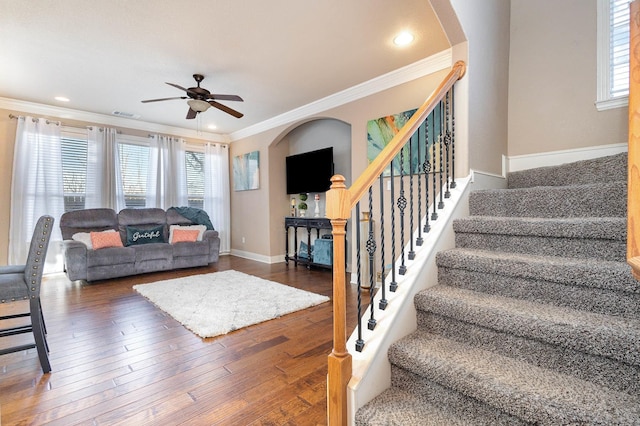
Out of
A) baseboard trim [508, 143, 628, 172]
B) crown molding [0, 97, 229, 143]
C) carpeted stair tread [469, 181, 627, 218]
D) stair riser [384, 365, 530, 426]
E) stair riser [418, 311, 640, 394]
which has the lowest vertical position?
stair riser [384, 365, 530, 426]

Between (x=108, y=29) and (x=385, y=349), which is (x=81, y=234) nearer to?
(x=108, y=29)

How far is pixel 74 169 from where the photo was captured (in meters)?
4.96

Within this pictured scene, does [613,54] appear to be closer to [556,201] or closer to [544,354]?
[556,201]

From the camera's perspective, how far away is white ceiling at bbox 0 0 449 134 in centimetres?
246

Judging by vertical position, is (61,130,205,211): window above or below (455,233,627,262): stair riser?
above

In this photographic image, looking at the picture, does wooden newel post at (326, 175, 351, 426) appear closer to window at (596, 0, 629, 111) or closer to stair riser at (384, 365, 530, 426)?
stair riser at (384, 365, 530, 426)

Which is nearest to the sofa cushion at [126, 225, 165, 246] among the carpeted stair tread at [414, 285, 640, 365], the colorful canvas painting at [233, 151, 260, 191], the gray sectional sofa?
the gray sectional sofa

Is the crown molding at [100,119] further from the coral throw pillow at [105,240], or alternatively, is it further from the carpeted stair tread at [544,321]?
the carpeted stair tread at [544,321]

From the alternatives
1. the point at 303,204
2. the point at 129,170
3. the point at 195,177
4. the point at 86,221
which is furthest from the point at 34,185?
the point at 303,204

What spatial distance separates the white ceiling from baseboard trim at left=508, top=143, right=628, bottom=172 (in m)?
1.37

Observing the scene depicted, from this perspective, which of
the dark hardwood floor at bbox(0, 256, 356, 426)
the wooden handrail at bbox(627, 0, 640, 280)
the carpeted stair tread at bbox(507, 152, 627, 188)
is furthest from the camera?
the carpeted stair tread at bbox(507, 152, 627, 188)

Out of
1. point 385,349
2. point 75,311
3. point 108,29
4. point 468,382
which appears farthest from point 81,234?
point 468,382

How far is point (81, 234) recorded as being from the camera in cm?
438

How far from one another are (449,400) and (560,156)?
8.38 feet
